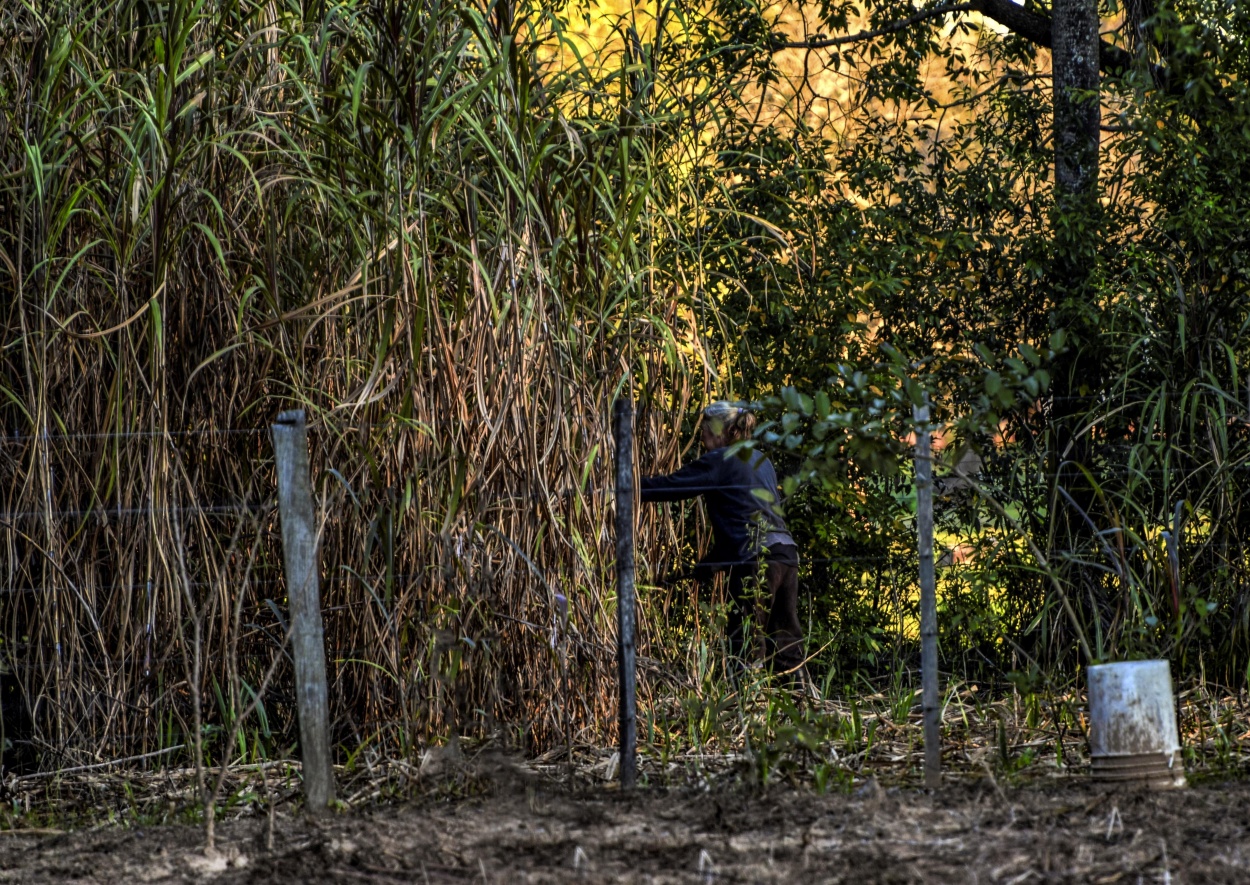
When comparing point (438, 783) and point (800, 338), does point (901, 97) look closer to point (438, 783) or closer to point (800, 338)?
point (800, 338)

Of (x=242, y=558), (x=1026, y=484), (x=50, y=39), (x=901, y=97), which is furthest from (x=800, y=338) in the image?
(x=50, y=39)

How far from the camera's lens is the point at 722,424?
13.5 feet

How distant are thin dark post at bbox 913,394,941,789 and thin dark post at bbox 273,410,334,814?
4.07ft

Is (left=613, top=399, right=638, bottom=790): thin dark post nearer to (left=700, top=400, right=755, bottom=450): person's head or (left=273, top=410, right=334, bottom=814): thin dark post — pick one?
(left=273, top=410, right=334, bottom=814): thin dark post

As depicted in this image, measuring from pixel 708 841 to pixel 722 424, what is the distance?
5.76 feet

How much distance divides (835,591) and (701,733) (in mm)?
1875

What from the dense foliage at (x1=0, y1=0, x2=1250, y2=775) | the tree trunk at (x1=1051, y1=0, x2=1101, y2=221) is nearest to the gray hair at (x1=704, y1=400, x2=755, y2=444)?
the dense foliage at (x1=0, y1=0, x2=1250, y2=775)

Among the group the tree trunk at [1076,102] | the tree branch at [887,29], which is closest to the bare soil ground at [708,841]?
the tree trunk at [1076,102]

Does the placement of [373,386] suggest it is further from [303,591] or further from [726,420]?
[726,420]

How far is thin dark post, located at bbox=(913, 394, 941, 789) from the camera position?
9.82 feet

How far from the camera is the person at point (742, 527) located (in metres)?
3.79

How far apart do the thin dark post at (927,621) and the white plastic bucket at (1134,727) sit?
1.02 feet

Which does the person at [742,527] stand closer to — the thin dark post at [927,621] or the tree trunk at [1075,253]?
the thin dark post at [927,621]

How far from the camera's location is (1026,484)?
462 cm
